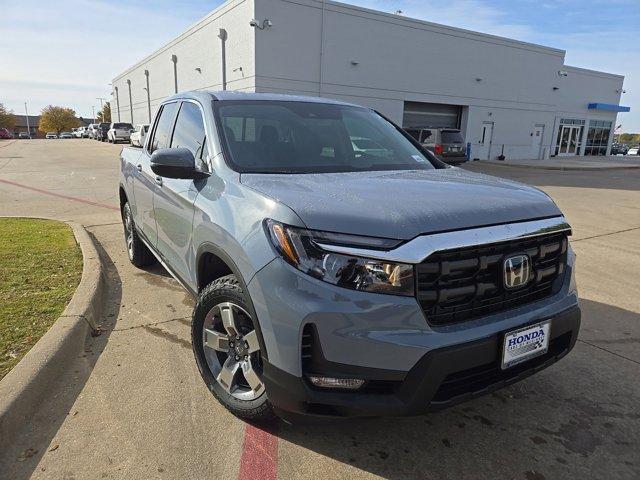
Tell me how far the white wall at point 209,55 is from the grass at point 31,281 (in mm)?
16748

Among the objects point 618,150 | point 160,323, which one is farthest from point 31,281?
point 618,150

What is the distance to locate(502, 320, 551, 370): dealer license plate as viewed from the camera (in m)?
2.25

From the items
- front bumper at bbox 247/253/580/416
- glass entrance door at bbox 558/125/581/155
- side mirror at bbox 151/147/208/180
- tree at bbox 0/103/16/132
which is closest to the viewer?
front bumper at bbox 247/253/580/416

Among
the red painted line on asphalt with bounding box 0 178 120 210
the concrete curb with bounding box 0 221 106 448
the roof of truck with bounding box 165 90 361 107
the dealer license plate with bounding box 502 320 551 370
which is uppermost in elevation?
the roof of truck with bounding box 165 90 361 107

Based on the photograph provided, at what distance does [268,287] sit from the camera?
7.06 ft

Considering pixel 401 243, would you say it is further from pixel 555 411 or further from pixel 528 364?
pixel 555 411

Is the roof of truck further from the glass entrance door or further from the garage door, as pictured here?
the glass entrance door

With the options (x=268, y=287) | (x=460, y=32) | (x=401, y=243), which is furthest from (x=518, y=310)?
(x=460, y=32)

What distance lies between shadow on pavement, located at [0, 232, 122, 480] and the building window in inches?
1716

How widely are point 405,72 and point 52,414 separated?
1032 inches

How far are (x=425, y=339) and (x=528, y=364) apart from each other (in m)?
0.75

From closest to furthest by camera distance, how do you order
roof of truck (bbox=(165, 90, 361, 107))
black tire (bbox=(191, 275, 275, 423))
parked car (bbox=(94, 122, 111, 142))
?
black tire (bbox=(191, 275, 275, 423)), roof of truck (bbox=(165, 90, 361, 107)), parked car (bbox=(94, 122, 111, 142))

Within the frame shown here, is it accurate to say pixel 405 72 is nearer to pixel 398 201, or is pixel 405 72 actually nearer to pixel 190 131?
pixel 190 131

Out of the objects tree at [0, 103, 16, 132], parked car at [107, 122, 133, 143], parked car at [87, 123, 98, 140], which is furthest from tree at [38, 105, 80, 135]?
parked car at [107, 122, 133, 143]
